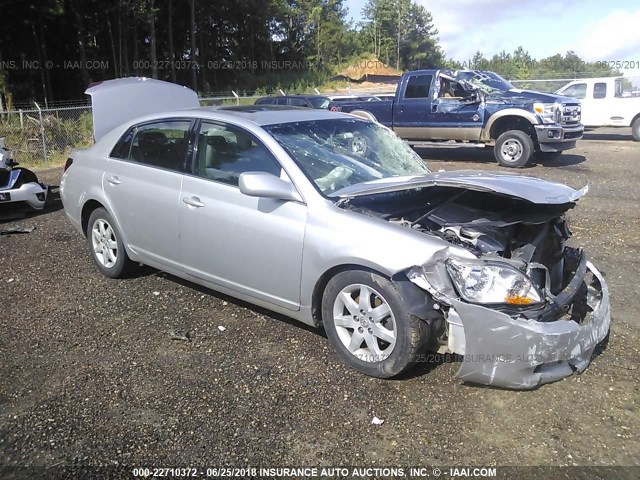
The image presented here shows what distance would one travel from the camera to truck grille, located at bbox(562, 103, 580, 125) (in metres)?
12.3

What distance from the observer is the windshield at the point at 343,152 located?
399 cm

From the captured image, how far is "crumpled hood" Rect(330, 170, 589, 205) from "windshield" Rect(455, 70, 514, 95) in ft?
31.6

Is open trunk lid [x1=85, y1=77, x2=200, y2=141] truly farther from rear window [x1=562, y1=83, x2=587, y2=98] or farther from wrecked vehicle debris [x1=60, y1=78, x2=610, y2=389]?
rear window [x1=562, y1=83, x2=587, y2=98]

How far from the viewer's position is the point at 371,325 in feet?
11.3

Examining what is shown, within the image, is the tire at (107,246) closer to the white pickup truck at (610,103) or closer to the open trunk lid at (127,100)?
the open trunk lid at (127,100)

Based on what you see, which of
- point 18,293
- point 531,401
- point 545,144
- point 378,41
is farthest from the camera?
point 378,41

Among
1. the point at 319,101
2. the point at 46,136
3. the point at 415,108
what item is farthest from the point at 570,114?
the point at 46,136

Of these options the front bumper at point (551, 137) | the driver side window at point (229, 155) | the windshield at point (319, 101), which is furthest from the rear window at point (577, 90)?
the driver side window at point (229, 155)

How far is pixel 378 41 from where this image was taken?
81.9 metres

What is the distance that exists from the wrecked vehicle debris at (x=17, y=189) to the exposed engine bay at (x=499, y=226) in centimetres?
639

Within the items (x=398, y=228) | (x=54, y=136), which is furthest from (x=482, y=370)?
(x=54, y=136)

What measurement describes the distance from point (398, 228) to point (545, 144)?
9.61 metres

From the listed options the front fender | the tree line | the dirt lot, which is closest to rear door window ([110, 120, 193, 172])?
the dirt lot

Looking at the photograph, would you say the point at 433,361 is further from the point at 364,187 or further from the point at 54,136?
the point at 54,136
